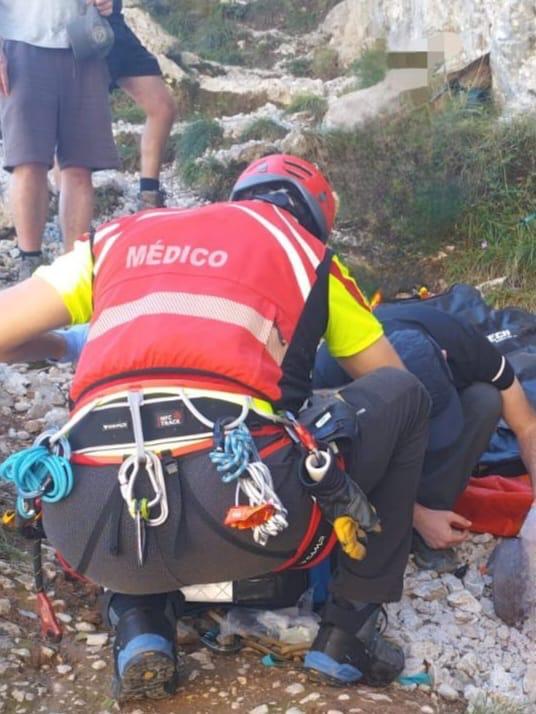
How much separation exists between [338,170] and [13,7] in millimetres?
2725

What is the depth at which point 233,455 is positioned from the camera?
1.98m

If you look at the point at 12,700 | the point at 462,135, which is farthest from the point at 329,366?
the point at 462,135

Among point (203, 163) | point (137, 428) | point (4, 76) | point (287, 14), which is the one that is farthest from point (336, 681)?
point (287, 14)

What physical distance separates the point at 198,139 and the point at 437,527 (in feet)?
19.0

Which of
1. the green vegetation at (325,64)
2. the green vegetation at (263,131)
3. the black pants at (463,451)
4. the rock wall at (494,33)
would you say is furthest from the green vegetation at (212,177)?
the green vegetation at (325,64)

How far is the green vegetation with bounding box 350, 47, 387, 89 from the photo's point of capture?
9.11 m

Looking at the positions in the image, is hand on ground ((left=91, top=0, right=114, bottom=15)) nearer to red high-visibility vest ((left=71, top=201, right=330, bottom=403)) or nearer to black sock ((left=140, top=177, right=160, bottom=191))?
black sock ((left=140, top=177, right=160, bottom=191))

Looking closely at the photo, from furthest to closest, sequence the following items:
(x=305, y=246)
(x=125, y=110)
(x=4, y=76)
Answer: (x=125, y=110) → (x=4, y=76) → (x=305, y=246)

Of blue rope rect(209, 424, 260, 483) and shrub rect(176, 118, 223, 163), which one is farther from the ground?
blue rope rect(209, 424, 260, 483)

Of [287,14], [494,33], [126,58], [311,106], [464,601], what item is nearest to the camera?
[464,601]

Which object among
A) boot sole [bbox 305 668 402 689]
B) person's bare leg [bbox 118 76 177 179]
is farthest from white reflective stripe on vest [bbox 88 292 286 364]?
person's bare leg [bbox 118 76 177 179]

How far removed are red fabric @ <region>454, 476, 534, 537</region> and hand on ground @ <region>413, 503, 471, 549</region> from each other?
0.69 ft

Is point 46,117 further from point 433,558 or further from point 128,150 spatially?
point 128,150

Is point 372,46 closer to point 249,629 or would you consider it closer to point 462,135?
point 462,135
